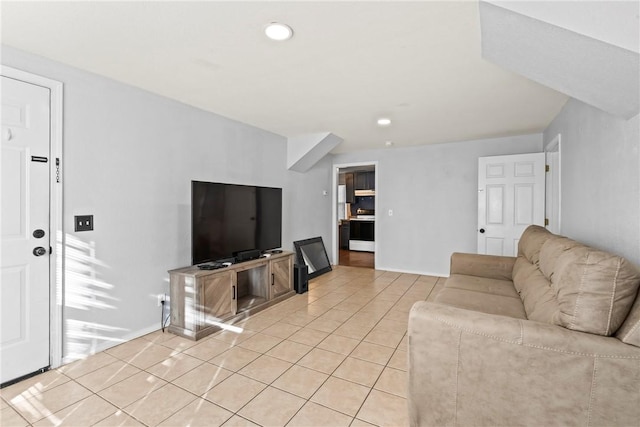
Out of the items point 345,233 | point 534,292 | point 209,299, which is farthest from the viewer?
point 345,233

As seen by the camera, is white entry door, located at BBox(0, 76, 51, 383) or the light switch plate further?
the light switch plate

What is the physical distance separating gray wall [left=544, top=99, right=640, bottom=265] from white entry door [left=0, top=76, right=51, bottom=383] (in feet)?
12.6

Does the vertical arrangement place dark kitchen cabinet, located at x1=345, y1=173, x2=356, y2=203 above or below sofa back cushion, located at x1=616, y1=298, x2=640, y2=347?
above

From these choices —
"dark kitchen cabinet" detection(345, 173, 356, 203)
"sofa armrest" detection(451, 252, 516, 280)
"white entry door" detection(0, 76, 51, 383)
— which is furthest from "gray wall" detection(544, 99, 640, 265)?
"dark kitchen cabinet" detection(345, 173, 356, 203)

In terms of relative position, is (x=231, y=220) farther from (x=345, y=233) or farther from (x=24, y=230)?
(x=345, y=233)

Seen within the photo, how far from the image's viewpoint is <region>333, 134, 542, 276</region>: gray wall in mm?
4867

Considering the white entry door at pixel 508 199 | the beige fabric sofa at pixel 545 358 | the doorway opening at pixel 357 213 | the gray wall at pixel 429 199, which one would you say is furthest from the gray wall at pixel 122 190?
the doorway opening at pixel 357 213

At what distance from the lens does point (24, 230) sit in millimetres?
2115

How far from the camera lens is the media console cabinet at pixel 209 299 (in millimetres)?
2742

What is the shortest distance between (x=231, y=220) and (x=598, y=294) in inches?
119

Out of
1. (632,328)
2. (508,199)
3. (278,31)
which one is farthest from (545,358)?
(508,199)

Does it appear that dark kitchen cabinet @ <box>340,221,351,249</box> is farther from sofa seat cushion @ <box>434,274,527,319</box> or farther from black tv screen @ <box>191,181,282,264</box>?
sofa seat cushion @ <box>434,274,527,319</box>

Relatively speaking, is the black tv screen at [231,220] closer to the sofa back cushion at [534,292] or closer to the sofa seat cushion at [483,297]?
the sofa seat cushion at [483,297]

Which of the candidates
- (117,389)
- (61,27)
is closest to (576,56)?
(61,27)
